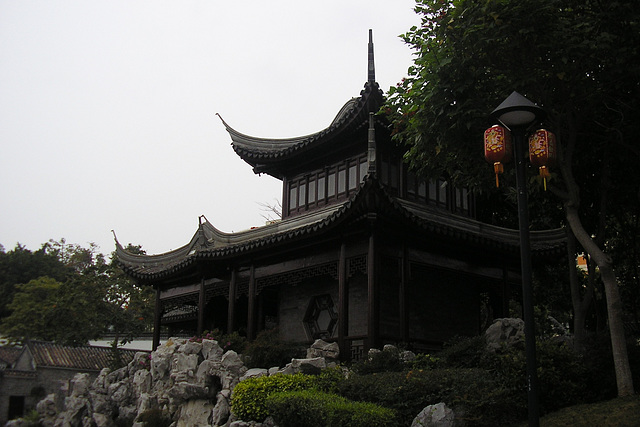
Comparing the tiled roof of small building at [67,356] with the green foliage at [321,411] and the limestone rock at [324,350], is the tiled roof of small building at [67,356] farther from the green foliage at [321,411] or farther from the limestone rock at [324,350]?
the green foliage at [321,411]

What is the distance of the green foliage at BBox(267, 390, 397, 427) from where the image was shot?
9.14 meters

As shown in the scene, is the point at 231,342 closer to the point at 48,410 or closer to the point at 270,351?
the point at 270,351

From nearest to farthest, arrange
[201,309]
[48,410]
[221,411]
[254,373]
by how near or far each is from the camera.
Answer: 1. [221,411]
2. [254,373]
3. [201,309]
4. [48,410]

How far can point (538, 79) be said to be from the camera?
37.1 ft

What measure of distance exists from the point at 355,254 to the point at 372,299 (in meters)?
1.34

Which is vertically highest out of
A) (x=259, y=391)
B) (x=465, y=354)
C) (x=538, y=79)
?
(x=538, y=79)

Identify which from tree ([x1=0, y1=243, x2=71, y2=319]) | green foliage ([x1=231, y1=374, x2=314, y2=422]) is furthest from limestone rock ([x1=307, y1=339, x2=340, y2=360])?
tree ([x1=0, y1=243, x2=71, y2=319])

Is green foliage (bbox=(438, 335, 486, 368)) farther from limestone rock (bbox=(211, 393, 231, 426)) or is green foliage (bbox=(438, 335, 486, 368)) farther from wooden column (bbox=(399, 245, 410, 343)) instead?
limestone rock (bbox=(211, 393, 231, 426))

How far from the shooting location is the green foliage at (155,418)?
1500 cm

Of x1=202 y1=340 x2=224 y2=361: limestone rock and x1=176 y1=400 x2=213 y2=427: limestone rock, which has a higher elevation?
x1=202 y1=340 x2=224 y2=361: limestone rock

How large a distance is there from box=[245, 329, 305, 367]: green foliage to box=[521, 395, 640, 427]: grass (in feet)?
22.2

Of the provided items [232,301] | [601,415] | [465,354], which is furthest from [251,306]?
[601,415]

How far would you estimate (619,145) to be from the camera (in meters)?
13.3

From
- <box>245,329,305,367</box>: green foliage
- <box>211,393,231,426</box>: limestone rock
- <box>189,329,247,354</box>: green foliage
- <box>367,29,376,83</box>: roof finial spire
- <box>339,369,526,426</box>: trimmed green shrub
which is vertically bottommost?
<box>211,393,231,426</box>: limestone rock
